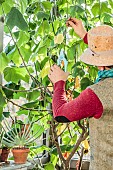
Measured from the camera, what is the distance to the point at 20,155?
2.00 meters

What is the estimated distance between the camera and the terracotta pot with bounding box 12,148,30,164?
199cm

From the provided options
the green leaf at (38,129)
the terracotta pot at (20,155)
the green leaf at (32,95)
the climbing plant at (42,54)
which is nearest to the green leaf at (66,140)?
the climbing plant at (42,54)

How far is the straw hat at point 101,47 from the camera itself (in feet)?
4.44

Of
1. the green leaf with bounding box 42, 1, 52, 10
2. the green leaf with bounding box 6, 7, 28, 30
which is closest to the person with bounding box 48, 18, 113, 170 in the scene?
the green leaf with bounding box 6, 7, 28, 30

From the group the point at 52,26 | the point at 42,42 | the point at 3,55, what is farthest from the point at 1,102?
the point at 52,26

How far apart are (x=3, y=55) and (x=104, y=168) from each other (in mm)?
693

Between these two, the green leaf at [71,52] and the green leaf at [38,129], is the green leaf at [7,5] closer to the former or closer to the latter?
the green leaf at [71,52]

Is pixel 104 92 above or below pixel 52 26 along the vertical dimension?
below

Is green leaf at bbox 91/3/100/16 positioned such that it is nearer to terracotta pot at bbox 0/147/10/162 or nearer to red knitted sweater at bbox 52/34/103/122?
red knitted sweater at bbox 52/34/103/122

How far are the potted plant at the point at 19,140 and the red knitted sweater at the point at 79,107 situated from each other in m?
0.71

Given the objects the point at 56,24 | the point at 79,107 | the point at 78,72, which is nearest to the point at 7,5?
the point at 56,24

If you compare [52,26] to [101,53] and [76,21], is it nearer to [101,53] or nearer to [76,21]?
[76,21]

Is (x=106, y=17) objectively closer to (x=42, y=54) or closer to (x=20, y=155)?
(x=42, y=54)

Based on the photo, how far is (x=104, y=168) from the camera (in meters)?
1.35
